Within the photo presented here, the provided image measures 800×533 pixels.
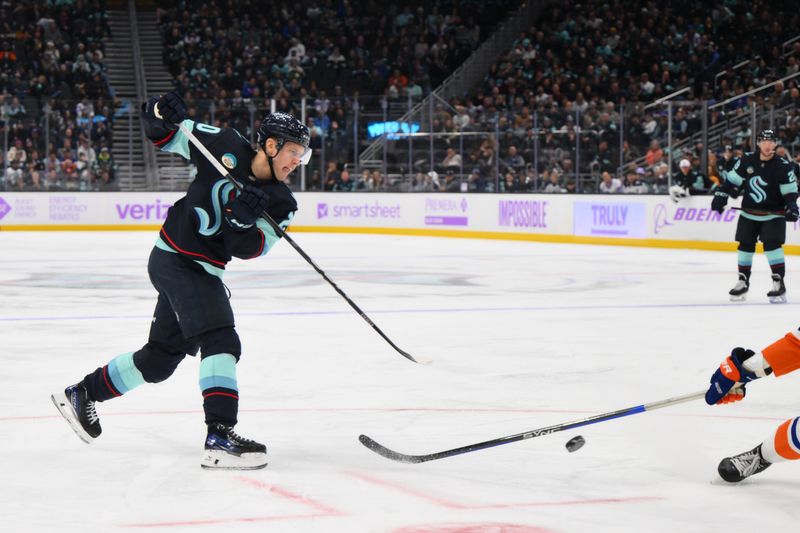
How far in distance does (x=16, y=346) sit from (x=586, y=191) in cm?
1171

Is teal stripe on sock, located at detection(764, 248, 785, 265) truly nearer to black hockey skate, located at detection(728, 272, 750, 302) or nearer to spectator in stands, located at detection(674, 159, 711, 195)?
black hockey skate, located at detection(728, 272, 750, 302)

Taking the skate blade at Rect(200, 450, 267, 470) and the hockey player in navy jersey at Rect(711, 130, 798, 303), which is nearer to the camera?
the skate blade at Rect(200, 450, 267, 470)

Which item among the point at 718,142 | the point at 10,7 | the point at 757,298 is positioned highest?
the point at 10,7

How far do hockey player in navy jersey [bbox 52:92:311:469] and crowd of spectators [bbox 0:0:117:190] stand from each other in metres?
16.4

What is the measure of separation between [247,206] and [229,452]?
31.8 inches

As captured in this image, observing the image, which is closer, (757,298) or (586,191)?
(757,298)

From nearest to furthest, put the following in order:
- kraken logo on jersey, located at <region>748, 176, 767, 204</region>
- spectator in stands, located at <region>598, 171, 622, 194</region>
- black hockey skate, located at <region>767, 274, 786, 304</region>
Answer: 1. black hockey skate, located at <region>767, 274, 786, 304</region>
2. kraken logo on jersey, located at <region>748, 176, 767, 204</region>
3. spectator in stands, located at <region>598, 171, 622, 194</region>

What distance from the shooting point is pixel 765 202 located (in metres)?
10.1

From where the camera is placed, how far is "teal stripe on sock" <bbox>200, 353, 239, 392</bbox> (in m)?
3.91

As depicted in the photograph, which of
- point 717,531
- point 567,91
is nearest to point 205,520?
point 717,531

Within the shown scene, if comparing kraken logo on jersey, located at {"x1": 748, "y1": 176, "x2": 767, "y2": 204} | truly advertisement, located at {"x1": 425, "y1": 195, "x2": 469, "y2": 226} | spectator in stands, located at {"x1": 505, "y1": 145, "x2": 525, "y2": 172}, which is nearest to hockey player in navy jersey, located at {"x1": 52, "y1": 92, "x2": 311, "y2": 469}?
kraken logo on jersey, located at {"x1": 748, "y1": 176, "x2": 767, "y2": 204}

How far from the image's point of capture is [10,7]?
85.3 feet

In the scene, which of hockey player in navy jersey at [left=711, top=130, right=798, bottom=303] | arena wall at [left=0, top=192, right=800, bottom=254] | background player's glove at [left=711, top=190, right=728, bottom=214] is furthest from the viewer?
arena wall at [left=0, top=192, right=800, bottom=254]

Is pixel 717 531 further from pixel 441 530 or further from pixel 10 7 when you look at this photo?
pixel 10 7
